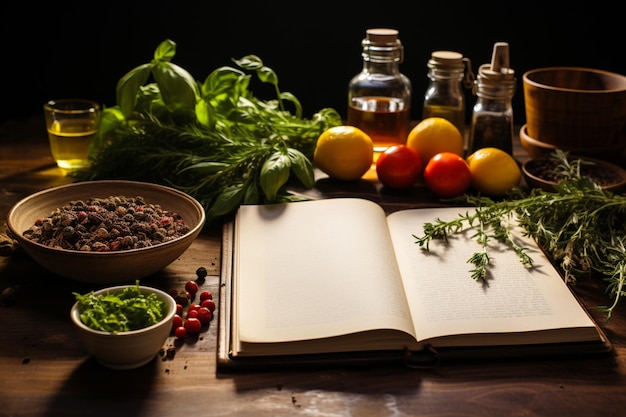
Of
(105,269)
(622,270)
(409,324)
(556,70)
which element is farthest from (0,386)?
(556,70)

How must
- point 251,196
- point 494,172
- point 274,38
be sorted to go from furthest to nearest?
point 274,38, point 494,172, point 251,196

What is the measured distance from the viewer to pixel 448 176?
1526mm

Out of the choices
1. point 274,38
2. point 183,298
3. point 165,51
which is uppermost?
point 165,51

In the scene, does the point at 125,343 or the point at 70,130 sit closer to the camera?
Result: the point at 125,343

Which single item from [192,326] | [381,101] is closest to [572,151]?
[381,101]

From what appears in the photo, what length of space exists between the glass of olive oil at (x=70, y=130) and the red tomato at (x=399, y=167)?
2.16 feet

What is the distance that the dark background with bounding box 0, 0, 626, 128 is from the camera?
218 cm

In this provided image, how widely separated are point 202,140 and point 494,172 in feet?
2.05

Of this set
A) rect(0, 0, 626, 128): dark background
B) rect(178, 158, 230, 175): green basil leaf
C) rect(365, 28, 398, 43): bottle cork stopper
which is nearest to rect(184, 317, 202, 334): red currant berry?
rect(178, 158, 230, 175): green basil leaf

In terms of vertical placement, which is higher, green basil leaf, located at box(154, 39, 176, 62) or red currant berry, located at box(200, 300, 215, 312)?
green basil leaf, located at box(154, 39, 176, 62)

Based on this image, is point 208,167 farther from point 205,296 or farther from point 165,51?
point 205,296

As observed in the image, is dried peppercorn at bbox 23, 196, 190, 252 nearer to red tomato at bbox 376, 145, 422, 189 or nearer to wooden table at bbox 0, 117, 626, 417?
wooden table at bbox 0, 117, 626, 417

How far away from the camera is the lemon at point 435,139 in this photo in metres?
1.63

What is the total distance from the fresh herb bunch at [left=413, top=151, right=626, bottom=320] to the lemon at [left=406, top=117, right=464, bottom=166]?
0.24m
